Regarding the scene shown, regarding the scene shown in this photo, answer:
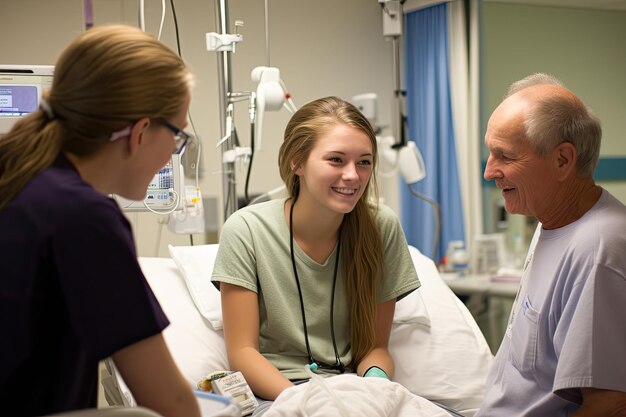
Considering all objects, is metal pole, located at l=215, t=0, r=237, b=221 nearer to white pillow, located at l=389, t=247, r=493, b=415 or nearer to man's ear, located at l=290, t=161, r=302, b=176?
man's ear, located at l=290, t=161, r=302, b=176

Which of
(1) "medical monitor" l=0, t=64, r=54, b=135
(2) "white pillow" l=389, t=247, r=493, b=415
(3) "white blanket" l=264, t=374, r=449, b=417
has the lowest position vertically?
(2) "white pillow" l=389, t=247, r=493, b=415

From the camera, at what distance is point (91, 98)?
3.66 feet

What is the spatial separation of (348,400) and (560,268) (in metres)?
0.54

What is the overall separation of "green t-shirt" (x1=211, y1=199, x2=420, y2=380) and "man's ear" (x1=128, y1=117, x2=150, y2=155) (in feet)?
2.75

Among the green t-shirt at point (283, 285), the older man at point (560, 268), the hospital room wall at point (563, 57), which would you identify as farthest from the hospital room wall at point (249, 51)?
the older man at point (560, 268)

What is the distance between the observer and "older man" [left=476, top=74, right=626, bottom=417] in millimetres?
1469

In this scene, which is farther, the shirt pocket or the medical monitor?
the medical monitor

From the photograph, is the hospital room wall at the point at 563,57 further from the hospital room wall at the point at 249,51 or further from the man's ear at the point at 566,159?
the man's ear at the point at 566,159

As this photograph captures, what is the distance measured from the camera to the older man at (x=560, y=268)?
147 centimetres

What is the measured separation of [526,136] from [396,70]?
1272 mm

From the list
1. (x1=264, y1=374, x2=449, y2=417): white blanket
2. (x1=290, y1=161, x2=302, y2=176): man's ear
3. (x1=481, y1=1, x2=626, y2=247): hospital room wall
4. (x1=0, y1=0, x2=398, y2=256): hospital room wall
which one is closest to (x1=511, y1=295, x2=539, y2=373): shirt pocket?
(x1=264, y1=374, x2=449, y2=417): white blanket

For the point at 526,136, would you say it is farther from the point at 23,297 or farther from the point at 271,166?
the point at 271,166

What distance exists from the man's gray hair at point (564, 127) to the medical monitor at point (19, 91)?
1.30 meters

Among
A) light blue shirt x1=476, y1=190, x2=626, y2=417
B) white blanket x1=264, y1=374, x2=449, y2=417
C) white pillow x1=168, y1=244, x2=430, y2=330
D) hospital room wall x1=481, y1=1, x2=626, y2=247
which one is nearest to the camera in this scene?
light blue shirt x1=476, y1=190, x2=626, y2=417
